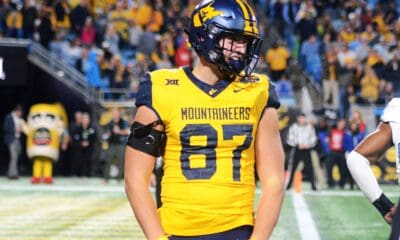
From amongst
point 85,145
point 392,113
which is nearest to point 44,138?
A: point 85,145

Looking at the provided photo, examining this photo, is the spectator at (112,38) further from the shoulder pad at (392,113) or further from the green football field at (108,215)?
the shoulder pad at (392,113)

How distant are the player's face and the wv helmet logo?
0.37 ft

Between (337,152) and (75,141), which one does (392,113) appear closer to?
(337,152)

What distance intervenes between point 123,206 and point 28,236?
4154 mm

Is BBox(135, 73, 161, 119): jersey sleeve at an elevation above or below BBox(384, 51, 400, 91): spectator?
above

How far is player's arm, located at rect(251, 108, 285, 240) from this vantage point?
399cm

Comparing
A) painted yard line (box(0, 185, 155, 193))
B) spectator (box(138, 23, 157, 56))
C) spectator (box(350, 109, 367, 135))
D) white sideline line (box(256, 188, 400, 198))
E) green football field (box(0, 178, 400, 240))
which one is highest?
spectator (box(138, 23, 157, 56))

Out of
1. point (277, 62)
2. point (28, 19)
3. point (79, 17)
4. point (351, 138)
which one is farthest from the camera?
point (79, 17)

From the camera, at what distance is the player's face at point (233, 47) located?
4020 mm

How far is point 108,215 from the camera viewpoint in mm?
14203

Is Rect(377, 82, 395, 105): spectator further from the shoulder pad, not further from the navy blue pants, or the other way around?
the navy blue pants

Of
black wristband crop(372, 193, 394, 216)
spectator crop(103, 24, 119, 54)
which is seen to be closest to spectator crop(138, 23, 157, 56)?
spectator crop(103, 24, 119, 54)

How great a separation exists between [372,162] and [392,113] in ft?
0.97

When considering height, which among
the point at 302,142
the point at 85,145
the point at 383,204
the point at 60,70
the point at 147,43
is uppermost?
the point at 147,43
